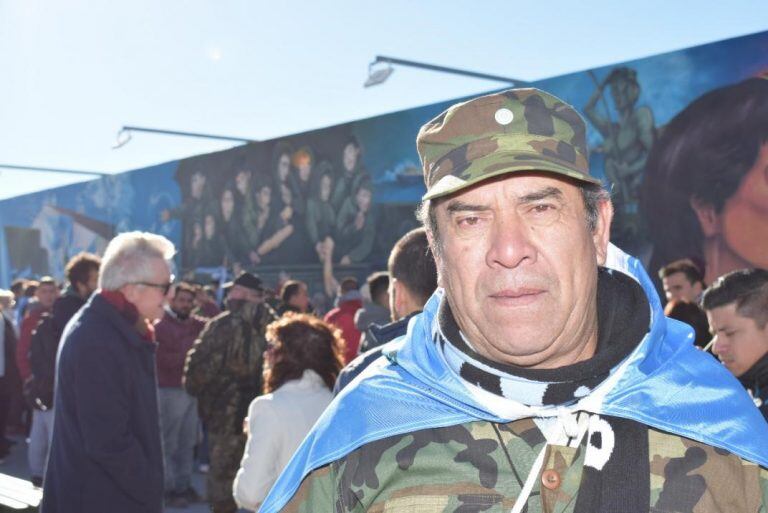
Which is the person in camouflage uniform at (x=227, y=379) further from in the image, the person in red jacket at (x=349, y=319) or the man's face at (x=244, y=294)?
the person in red jacket at (x=349, y=319)

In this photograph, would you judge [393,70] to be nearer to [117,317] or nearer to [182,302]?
[182,302]

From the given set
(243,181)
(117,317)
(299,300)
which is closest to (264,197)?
(243,181)

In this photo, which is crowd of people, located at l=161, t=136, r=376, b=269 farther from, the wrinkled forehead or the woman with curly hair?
the wrinkled forehead

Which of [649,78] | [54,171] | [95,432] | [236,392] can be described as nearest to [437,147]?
[95,432]

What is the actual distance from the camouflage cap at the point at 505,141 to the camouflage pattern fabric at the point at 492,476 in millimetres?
493

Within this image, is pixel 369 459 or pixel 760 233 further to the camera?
pixel 760 233

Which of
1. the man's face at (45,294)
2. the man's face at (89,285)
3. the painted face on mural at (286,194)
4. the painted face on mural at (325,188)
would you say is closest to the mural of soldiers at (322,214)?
the painted face on mural at (325,188)

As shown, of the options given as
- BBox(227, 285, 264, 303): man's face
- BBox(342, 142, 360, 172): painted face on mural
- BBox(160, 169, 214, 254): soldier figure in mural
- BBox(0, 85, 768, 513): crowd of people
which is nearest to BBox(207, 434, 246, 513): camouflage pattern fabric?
BBox(227, 285, 264, 303): man's face

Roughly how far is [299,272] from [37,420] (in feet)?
25.2

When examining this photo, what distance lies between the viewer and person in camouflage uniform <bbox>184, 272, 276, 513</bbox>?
6.86 meters

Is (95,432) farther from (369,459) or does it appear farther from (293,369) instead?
(369,459)

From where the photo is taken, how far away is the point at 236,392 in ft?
22.9

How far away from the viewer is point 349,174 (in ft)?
50.6

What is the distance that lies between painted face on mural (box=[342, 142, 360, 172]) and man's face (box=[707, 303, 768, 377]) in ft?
38.3
